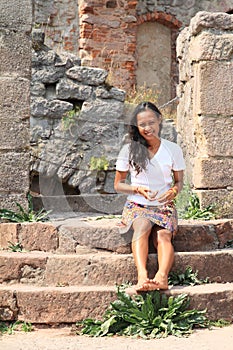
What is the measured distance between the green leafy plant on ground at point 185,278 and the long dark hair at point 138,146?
83cm

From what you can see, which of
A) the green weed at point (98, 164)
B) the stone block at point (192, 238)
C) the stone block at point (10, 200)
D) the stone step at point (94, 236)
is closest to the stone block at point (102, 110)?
the green weed at point (98, 164)

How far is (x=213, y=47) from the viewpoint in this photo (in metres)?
5.54

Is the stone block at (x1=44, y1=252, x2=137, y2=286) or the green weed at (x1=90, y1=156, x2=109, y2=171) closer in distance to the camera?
the stone block at (x1=44, y1=252, x2=137, y2=286)

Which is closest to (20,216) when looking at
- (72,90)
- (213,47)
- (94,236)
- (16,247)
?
(16,247)

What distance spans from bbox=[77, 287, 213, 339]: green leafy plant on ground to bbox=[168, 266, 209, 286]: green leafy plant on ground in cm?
27

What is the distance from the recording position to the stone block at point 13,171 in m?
5.29

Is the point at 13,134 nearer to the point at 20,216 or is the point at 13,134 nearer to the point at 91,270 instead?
the point at 20,216

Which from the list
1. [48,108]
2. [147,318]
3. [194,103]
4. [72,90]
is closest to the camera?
[147,318]

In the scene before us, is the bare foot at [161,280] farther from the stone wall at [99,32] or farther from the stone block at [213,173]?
the stone wall at [99,32]

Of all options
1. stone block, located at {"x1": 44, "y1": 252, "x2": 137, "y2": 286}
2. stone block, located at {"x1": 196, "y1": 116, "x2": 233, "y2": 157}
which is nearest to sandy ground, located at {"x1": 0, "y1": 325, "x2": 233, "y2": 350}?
stone block, located at {"x1": 44, "y1": 252, "x2": 137, "y2": 286}

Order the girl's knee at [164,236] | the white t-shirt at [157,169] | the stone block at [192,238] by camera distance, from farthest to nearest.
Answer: the stone block at [192,238], the white t-shirt at [157,169], the girl's knee at [164,236]

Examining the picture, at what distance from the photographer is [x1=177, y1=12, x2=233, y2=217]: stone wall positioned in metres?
5.52

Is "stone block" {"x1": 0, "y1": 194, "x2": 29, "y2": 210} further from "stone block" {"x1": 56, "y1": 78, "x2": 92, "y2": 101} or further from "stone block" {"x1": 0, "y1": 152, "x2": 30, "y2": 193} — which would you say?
"stone block" {"x1": 56, "y1": 78, "x2": 92, "y2": 101}

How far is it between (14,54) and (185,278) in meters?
2.40
